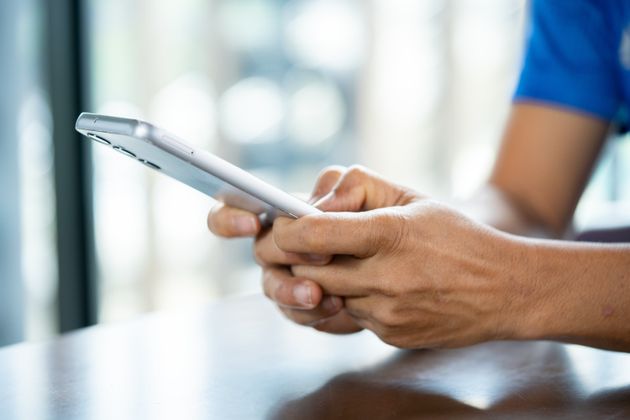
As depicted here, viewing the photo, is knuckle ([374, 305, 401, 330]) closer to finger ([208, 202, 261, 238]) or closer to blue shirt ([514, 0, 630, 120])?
finger ([208, 202, 261, 238])

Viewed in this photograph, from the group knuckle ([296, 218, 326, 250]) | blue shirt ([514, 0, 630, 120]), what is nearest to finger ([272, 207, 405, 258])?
knuckle ([296, 218, 326, 250])

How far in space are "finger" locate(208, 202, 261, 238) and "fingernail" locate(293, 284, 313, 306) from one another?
8 cm

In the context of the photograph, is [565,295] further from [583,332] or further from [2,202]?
[2,202]

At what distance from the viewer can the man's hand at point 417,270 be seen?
0.67 m

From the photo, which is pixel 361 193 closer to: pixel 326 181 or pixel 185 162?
pixel 326 181

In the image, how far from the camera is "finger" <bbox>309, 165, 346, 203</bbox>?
89 centimetres

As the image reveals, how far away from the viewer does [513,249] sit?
74 cm

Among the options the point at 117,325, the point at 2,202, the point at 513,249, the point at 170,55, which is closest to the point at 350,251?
the point at 513,249

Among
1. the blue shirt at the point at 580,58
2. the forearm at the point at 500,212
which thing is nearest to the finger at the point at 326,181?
the forearm at the point at 500,212

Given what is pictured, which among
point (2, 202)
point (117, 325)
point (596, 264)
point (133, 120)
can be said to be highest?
point (133, 120)

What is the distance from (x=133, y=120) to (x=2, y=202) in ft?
6.71

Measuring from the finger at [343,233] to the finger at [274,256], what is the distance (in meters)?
0.05

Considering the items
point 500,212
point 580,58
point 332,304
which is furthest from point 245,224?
point 580,58

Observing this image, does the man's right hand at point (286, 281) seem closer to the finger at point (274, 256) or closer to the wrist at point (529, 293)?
the finger at point (274, 256)
